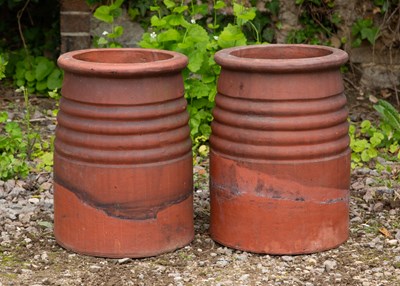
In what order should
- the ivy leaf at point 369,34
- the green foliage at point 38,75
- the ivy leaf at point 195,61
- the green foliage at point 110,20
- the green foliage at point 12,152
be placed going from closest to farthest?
the green foliage at point 12,152 → the ivy leaf at point 195,61 → the green foliage at point 110,20 → the ivy leaf at point 369,34 → the green foliage at point 38,75

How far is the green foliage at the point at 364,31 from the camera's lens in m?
6.37

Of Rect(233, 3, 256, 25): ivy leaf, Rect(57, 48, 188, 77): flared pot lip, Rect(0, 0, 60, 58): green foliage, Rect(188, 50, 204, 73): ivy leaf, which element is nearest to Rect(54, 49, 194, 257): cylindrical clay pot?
Rect(57, 48, 188, 77): flared pot lip

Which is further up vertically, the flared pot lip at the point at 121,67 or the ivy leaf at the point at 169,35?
the flared pot lip at the point at 121,67

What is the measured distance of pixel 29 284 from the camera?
3.80 metres

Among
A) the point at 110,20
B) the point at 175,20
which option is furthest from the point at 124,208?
the point at 110,20

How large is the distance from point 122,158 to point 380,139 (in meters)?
2.03

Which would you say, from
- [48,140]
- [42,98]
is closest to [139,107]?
[48,140]

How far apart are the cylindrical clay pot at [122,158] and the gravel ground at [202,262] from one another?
93 millimetres

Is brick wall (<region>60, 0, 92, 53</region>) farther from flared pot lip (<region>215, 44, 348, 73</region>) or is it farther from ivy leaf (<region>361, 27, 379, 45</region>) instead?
flared pot lip (<region>215, 44, 348, 73</region>)

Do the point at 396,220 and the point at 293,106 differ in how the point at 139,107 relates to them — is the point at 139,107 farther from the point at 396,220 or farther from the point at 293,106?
the point at 396,220

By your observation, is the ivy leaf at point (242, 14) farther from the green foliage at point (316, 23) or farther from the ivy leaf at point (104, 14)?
the green foliage at point (316, 23)

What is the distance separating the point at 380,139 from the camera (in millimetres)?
5434

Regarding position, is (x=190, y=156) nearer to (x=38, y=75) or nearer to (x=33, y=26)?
(x=38, y=75)

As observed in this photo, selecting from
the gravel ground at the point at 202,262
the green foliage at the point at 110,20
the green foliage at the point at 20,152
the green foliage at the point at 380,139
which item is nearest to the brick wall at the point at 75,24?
the green foliage at the point at 110,20
